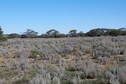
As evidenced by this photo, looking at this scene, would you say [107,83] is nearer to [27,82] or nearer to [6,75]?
[27,82]

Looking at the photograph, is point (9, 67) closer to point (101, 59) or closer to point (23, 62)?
point (23, 62)

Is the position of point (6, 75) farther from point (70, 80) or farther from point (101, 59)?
point (101, 59)

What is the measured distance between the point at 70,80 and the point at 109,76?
1245 mm

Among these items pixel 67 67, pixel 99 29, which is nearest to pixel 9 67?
pixel 67 67

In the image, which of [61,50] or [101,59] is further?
→ [61,50]

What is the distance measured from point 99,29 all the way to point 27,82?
5766 centimetres

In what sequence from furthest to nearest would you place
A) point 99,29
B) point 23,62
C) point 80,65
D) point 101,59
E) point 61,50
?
1. point 99,29
2. point 61,50
3. point 101,59
4. point 23,62
5. point 80,65

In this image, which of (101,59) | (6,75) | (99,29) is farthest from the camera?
(99,29)

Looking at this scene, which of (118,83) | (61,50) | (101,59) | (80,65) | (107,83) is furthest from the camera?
(61,50)

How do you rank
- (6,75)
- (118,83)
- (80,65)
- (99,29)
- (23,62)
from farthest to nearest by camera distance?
(99,29), (23,62), (80,65), (6,75), (118,83)

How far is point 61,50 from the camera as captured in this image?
15.7 m

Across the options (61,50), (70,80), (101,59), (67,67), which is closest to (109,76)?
Answer: (70,80)

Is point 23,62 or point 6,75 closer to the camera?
point 6,75

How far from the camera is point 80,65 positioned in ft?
31.2
